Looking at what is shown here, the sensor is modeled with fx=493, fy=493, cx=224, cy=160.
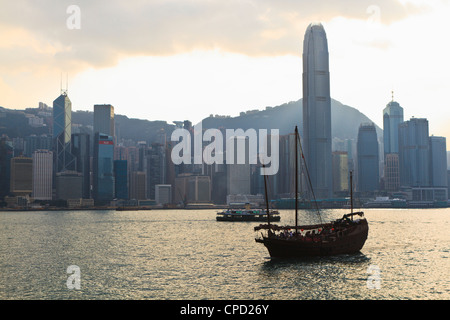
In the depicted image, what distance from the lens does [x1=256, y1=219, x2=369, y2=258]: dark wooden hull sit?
3125 inches

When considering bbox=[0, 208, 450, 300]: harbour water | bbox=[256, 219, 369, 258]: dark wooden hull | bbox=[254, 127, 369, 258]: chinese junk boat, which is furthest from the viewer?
bbox=[254, 127, 369, 258]: chinese junk boat

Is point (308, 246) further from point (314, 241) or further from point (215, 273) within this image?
point (215, 273)

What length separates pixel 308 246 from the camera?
8031cm

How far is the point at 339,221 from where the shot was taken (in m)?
93.9

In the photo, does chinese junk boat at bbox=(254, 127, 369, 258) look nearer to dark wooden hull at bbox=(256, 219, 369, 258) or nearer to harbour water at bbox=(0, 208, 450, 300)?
dark wooden hull at bbox=(256, 219, 369, 258)

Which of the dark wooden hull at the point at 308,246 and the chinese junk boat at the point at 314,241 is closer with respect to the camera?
the dark wooden hull at the point at 308,246

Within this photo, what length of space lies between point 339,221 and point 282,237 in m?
18.1

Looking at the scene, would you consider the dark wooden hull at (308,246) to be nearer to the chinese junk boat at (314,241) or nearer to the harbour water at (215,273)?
the chinese junk boat at (314,241)

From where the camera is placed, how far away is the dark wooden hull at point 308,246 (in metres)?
79.4

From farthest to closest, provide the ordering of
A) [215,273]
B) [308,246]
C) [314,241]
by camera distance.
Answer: [314,241] → [308,246] → [215,273]

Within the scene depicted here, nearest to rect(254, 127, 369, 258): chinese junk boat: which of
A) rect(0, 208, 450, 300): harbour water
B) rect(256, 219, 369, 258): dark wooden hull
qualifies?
rect(256, 219, 369, 258): dark wooden hull

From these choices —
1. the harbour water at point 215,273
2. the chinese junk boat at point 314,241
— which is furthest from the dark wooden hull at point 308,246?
the harbour water at point 215,273

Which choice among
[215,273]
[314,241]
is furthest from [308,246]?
[215,273]
